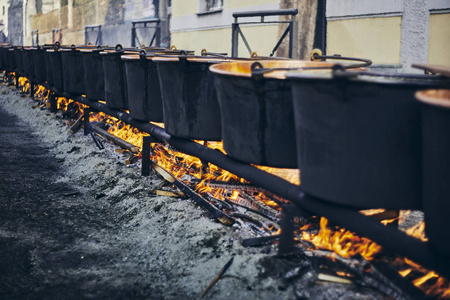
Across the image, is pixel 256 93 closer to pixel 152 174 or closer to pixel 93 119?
pixel 152 174

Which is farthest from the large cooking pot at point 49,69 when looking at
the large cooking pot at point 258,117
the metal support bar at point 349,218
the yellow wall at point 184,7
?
the large cooking pot at point 258,117

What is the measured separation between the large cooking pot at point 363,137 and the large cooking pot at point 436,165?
17 cm

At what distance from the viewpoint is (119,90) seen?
6.29 m

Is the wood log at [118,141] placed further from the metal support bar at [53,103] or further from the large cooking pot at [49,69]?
the metal support bar at [53,103]

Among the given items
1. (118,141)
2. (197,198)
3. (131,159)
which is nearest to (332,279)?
(197,198)

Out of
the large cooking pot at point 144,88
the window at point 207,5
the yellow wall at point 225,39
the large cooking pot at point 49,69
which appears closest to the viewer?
the large cooking pot at point 144,88

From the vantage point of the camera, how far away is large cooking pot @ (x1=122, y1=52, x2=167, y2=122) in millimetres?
5309

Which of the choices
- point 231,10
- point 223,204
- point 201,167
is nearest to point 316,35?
point 231,10

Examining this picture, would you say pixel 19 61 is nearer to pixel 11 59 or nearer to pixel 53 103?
pixel 11 59

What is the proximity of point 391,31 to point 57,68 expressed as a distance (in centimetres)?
652

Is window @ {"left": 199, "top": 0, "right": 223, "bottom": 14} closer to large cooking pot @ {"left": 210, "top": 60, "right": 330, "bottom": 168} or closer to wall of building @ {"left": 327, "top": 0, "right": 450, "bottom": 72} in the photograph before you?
wall of building @ {"left": 327, "top": 0, "right": 450, "bottom": 72}

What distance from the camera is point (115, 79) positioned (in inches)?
248

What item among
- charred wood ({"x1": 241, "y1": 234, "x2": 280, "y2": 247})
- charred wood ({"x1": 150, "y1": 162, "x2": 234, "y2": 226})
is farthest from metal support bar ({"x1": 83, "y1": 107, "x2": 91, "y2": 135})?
charred wood ({"x1": 241, "y1": 234, "x2": 280, "y2": 247})

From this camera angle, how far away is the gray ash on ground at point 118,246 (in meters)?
2.89
